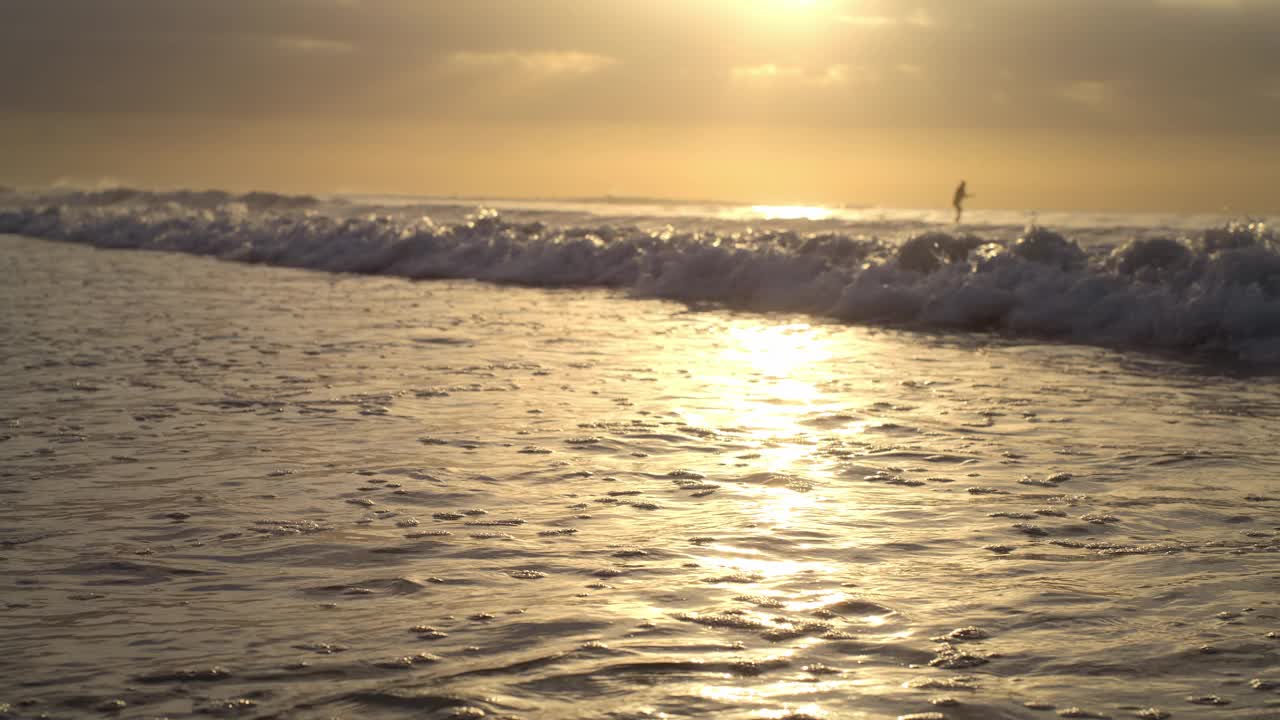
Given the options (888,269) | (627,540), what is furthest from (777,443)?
(888,269)

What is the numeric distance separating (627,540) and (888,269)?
13245mm

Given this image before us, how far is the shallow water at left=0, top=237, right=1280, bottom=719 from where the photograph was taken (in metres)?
3.90

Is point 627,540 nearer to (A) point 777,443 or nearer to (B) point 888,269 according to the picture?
(A) point 777,443

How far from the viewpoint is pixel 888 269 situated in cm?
1797

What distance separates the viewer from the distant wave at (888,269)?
14477 millimetres

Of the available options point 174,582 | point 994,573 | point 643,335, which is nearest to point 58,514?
point 174,582

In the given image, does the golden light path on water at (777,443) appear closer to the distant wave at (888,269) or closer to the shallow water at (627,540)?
the shallow water at (627,540)

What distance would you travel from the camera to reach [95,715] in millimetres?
3588

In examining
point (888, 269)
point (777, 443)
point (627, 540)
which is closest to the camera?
point (627, 540)

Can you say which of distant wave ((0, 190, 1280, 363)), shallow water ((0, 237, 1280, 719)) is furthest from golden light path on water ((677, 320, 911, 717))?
distant wave ((0, 190, 1280, 363))

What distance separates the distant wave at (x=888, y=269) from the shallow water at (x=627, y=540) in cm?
368

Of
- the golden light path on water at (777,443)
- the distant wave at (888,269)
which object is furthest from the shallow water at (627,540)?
the distant wave at (888,269)

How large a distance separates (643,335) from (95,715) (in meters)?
10.6

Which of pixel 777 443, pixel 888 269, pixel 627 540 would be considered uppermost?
pixel 888 269
